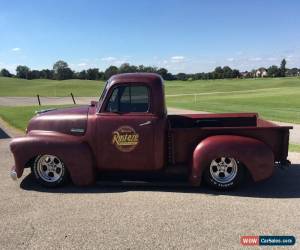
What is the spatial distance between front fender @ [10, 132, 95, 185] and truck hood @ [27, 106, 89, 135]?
0.13m

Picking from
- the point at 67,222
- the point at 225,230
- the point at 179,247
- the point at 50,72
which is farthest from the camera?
the point at 50,72

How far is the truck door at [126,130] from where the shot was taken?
21.3ft

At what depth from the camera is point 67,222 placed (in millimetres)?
5211

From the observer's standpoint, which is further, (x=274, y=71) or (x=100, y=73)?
(x=274, y=71)

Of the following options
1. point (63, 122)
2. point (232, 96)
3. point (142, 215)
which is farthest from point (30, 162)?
point (232, 96)

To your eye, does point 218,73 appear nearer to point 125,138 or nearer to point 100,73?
point 100,73

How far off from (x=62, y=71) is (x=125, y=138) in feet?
466

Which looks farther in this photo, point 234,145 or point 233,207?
point 234,145

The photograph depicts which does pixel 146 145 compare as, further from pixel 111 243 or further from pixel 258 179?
pixel 111 243

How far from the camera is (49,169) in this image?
6.79 m

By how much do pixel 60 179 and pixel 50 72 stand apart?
142 meters

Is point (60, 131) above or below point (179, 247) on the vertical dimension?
above

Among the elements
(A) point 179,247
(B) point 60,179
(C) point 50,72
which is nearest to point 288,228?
(A) point 179,247

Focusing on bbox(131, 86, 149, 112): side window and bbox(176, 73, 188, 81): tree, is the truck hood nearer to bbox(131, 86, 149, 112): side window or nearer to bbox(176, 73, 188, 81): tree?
bbox(131, 86, 149, 112): side window
